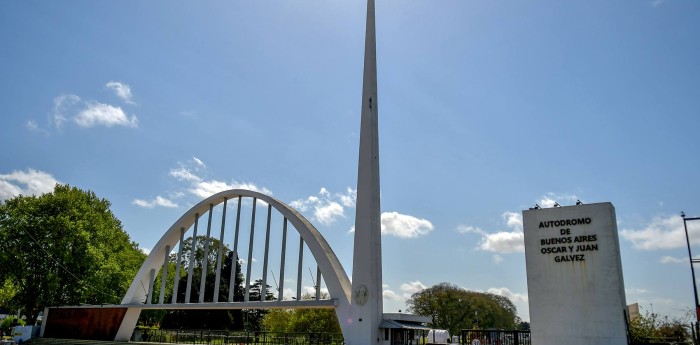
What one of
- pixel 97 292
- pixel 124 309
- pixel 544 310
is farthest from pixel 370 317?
pixel 97 292

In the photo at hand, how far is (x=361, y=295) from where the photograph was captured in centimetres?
2492

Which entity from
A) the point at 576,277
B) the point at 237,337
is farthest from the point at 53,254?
the point at 576,277

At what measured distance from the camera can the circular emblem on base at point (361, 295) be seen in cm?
2478

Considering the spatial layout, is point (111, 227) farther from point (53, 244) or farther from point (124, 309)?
point (124, 309)

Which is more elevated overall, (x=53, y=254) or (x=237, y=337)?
(x=53, y=254)

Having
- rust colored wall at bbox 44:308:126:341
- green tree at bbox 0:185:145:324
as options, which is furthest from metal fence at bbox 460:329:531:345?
green tree at bbox 0:185:145:324

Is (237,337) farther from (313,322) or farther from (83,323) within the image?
(83,323)

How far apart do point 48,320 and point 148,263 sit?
810 cm

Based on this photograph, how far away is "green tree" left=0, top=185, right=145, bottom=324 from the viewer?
34.7 metres

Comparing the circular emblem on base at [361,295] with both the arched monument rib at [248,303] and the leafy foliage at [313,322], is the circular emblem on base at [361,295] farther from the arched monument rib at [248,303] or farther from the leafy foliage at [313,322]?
the leafy foliage at [313,322]

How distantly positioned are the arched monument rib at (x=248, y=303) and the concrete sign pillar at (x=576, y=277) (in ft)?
34.6

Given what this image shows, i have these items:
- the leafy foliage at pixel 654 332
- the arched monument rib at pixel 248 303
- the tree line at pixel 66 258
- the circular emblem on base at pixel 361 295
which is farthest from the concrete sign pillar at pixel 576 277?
the tree line at pixel 66 258

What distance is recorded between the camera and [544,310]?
17.5 m

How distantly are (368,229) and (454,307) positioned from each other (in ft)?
137
